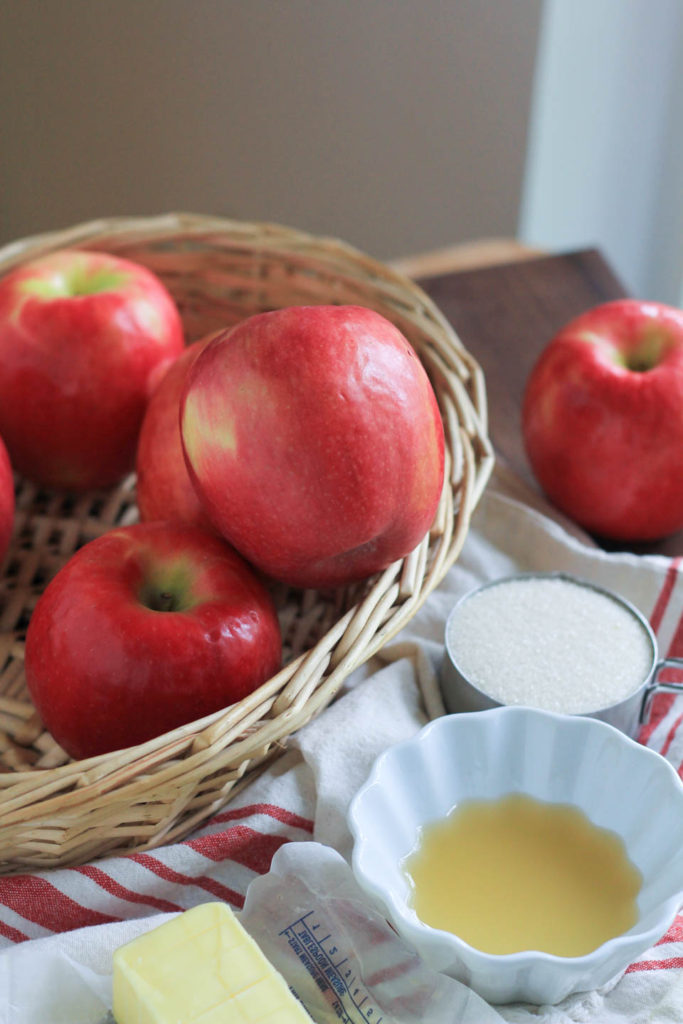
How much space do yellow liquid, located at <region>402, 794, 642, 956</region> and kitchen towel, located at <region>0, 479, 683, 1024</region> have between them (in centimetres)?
3

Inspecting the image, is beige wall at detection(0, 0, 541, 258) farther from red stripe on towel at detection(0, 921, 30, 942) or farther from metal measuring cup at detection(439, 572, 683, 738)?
red stripe on towel at detection(0, 921, 30, 942)

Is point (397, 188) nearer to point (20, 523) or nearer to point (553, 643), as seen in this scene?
point (20, 523)

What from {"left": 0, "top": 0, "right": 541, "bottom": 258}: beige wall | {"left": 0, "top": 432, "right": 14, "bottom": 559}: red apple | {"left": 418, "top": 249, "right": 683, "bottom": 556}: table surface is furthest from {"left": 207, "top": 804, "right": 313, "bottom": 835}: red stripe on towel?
{"left": 0, "top": 0, "right": 541, "bottom": 258}: beige wall

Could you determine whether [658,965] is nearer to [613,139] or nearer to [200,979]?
[200,979]

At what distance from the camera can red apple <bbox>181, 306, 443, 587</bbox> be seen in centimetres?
52

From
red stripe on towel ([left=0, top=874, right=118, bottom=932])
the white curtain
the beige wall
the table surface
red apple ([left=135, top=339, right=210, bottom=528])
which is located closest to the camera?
red stripe on towel ([left=0, top=874, right=118, bottom=932])

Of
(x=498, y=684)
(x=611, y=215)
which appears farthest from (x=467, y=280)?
(x=611, y=215)

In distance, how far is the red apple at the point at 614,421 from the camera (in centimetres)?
70

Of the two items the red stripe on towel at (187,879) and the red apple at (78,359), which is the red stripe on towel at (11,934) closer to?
the red stripe on towel at (187,879)

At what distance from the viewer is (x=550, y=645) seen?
608mm

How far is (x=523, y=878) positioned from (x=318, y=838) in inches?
4.2

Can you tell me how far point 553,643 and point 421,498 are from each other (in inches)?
5.0

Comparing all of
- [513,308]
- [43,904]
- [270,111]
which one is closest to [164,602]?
[43,904]

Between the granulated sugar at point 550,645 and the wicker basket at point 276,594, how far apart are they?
0.05 m
